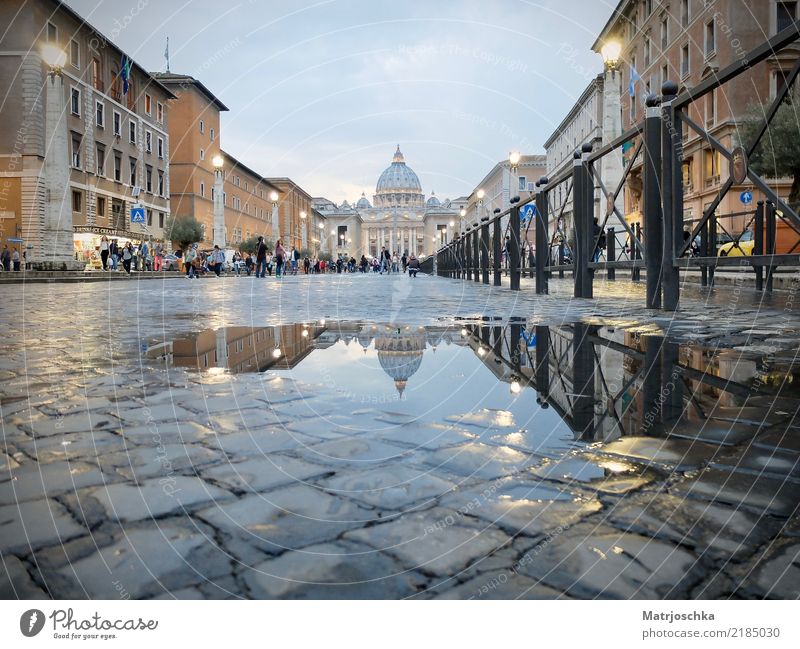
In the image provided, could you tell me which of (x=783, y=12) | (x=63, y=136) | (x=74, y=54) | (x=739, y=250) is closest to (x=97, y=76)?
(x=74, y=54)

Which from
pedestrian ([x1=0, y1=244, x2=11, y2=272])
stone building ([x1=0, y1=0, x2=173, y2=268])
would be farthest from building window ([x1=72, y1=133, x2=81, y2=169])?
pedestrian ([x1=0, y1=244, x2=11, y2=272])

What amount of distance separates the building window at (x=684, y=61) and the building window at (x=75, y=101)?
92.8 feet

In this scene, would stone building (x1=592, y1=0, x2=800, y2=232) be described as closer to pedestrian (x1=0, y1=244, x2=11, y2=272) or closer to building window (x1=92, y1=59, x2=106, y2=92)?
pedestrian (x1=0, y1=244, x2=11, y2=272)

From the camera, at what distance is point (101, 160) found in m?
36.3

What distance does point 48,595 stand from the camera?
115cm

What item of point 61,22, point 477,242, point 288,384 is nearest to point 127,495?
point 288,384

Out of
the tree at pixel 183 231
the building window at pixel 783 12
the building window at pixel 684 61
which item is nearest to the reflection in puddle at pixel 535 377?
the building window at pixel 783 12

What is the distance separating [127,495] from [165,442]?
0.48 meters

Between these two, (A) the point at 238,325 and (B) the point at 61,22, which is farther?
(B) the point at 61,22

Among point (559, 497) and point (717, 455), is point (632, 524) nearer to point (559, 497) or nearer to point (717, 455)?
point (559, 497)

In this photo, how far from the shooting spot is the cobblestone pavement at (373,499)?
46.8 inches

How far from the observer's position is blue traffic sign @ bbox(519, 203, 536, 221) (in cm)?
1157

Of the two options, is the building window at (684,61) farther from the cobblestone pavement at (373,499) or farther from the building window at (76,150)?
the cobblestone pavement at (373,499)
